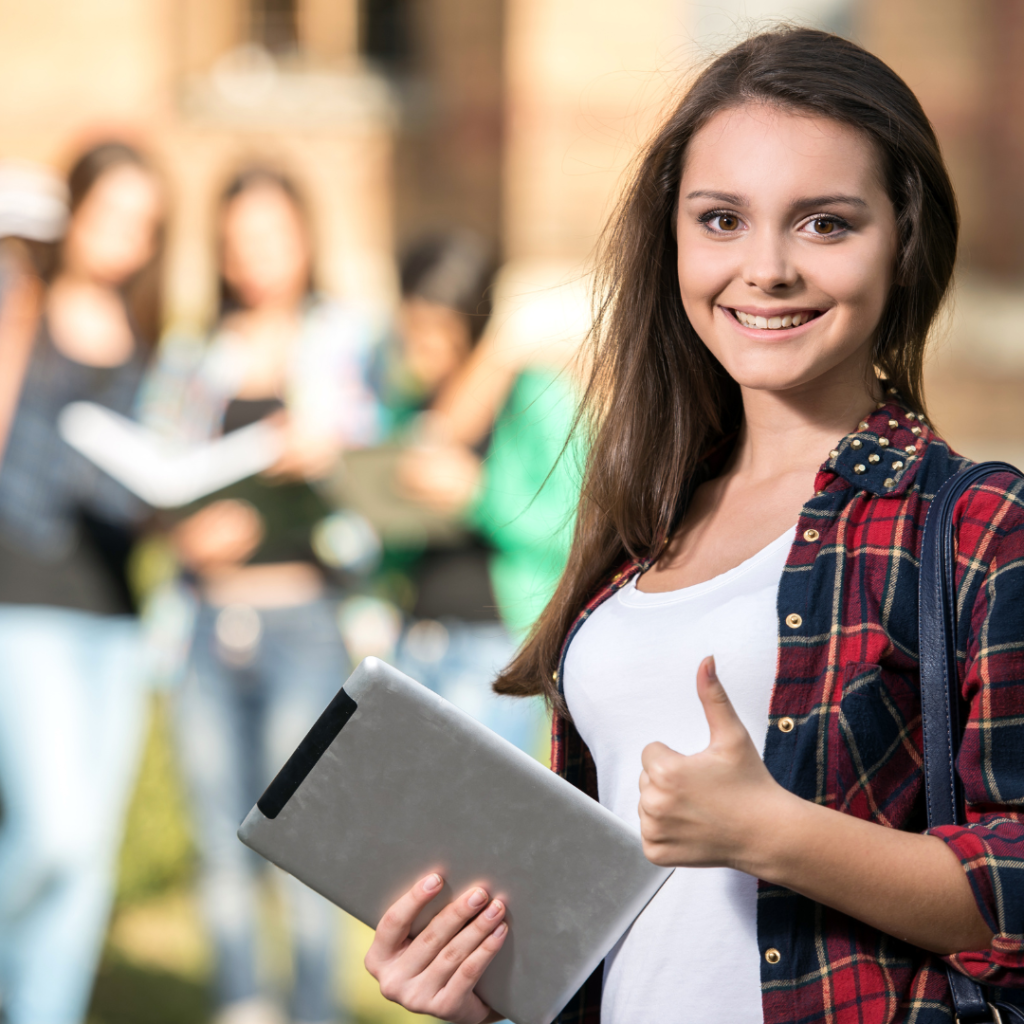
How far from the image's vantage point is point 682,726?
132 centimetres

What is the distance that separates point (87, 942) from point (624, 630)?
8.84 ft

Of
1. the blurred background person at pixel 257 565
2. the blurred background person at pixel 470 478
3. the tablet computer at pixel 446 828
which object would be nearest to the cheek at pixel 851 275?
the tablet computer at pixel 446 828

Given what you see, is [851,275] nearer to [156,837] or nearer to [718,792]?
[718,792]

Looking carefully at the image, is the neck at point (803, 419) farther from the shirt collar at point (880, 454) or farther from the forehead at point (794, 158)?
the forehead at point (794, 158)

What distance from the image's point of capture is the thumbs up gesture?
3.53 feet

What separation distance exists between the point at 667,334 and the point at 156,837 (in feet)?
13.2

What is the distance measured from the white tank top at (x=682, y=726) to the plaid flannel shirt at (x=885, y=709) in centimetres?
5

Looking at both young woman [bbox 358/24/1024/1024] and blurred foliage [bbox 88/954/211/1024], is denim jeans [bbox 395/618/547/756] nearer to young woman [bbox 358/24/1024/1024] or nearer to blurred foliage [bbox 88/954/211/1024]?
blurred foliage [bbox 88/954/211/1024]

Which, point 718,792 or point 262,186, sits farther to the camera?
point 262,186

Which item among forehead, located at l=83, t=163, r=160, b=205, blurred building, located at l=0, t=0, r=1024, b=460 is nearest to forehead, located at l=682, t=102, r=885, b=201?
forehead, located at l=83, t=163, r=160, b=205

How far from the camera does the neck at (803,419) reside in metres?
1.35

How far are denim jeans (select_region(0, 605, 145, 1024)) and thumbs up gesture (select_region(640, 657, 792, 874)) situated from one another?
2.80 meters

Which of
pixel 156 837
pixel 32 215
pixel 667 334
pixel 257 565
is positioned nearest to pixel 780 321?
pixel 667 334

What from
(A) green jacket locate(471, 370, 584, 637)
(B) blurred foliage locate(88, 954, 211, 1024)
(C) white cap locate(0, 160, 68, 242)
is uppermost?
(C) white cap locate(0, 160, 68, 242)
